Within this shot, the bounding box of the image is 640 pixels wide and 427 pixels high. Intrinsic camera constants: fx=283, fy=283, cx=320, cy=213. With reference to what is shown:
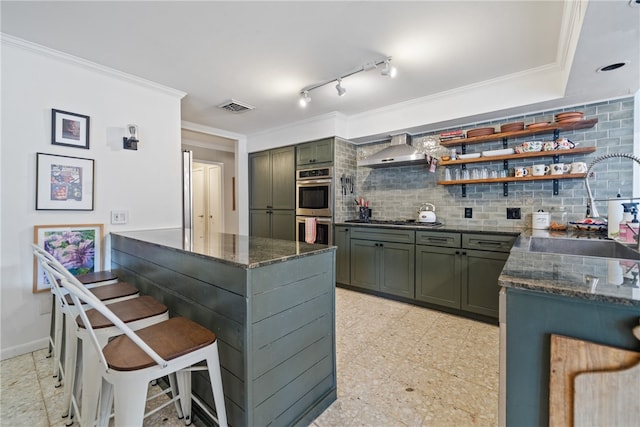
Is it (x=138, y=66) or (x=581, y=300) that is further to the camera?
(x=138, y=66)

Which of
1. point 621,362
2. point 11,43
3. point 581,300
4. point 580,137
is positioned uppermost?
point 11,43

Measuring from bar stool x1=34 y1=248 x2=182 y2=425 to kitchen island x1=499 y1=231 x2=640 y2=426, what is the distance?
5.22 ft

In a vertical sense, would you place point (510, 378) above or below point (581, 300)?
below

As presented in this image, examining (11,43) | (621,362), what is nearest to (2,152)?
(11,43)

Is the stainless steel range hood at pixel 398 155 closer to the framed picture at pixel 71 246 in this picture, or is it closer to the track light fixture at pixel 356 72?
the track light fixture at pixel 356 72

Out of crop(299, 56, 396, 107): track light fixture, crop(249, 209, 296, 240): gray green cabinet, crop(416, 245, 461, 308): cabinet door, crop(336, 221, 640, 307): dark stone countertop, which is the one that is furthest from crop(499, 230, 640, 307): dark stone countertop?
crop(249, 209, 296, 240): gray green cabinet

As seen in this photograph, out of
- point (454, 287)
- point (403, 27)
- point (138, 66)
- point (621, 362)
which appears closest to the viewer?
point (621, 362)

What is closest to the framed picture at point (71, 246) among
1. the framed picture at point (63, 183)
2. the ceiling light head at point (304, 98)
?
the framed picture at point (63, 183)

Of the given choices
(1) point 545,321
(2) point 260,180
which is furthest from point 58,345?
(2) point 260,180

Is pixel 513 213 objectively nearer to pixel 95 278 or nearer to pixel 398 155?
pixel 398 155

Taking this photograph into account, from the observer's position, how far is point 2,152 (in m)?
2.14

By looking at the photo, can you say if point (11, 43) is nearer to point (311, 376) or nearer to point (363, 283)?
point (311, 376)

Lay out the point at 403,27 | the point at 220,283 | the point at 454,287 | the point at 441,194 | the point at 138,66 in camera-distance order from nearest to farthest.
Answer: the point at 220,283 < the point at 403,27 < the point at 138,66 < the point at 454,287 < the point at 441,194

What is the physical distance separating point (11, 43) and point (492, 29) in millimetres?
3638
